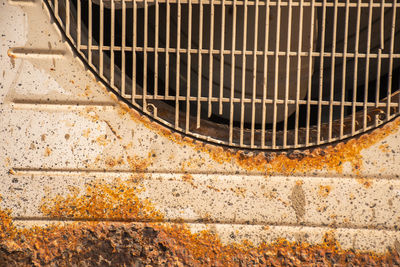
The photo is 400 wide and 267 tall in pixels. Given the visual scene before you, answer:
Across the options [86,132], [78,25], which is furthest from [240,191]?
[78,25]

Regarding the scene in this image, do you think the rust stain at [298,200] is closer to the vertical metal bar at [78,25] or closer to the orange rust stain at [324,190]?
the orange rust stain at [324,190]

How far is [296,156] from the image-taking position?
1561 millimetres

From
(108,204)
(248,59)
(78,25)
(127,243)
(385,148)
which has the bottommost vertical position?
(127,243)

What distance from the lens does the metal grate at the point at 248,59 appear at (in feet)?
4.85

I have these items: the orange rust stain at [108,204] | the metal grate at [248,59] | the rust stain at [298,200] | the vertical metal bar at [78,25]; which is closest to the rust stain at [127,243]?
the orange rust stain at [108,204]

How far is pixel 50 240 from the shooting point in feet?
5.18

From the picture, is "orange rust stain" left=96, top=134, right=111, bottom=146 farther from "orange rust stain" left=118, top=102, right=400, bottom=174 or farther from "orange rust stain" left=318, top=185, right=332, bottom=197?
"orange rust stain" left=318, top=185, right=332, bottom=197

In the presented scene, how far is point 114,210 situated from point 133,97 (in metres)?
0.44

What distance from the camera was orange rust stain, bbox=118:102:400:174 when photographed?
155 centimetres

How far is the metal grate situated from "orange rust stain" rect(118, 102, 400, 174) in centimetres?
4

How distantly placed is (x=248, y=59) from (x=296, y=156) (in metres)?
0.41

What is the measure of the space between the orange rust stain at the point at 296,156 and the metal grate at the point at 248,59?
0.04 meters

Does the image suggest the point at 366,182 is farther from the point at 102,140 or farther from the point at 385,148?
the point at 102,140

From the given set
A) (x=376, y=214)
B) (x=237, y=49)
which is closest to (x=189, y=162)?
(x=237, y=49)
